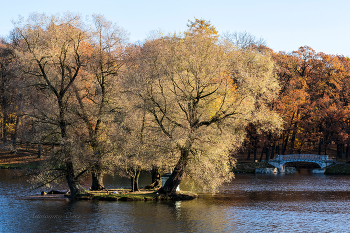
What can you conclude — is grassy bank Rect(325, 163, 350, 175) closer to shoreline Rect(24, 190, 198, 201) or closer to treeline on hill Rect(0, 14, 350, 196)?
treeline on hill Rect(0, 14, 350, 196)

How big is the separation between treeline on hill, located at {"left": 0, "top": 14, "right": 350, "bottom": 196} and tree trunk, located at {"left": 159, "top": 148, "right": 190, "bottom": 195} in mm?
78

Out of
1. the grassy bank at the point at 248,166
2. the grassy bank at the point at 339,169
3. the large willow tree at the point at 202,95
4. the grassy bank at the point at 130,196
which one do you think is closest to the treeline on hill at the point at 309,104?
the grassy bank at the point at 248,166

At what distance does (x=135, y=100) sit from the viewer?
27781 millimetres

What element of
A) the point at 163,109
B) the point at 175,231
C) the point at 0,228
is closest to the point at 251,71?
the point at 163,109

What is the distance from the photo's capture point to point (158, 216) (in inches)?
850

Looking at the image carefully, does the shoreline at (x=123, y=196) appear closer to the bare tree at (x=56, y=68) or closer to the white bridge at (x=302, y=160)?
the bare tree at (x=56, y=68)

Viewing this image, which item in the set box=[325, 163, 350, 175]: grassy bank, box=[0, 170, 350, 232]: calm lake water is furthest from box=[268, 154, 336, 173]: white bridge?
box=[0, 170, 350, 232]: calm lake water

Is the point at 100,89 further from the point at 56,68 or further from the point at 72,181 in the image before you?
the point at 72,181

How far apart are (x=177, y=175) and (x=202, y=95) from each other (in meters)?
6.42

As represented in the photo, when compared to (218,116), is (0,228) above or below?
below

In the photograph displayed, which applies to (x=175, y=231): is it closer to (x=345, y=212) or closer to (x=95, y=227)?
(x=95, y=227)

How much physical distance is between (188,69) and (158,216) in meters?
10.9

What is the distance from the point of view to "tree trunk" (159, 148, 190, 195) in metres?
27.0

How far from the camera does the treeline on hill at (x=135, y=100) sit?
1035 inches
